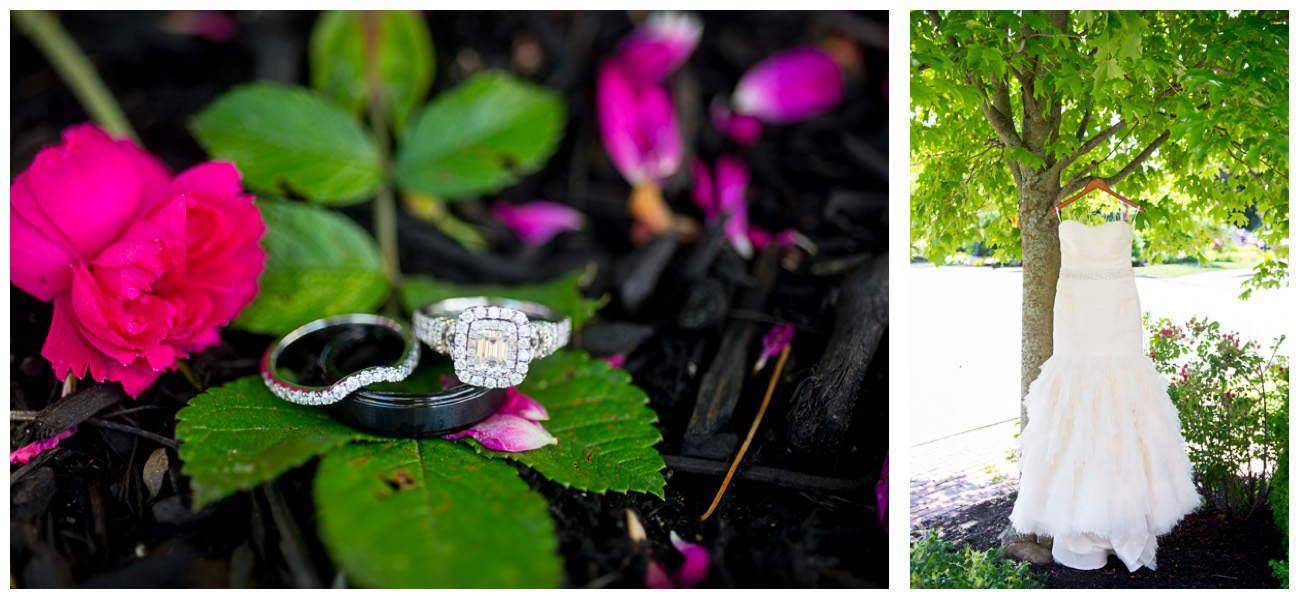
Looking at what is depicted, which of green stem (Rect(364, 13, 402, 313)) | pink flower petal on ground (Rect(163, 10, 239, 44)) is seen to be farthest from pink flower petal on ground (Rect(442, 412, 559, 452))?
pink flower petal on ground (Rect(163, 10, 239, 44))

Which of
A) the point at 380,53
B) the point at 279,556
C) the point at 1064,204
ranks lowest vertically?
the point at 279,556

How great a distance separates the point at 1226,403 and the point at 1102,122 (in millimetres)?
342

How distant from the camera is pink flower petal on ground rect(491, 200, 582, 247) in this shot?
3.86 feet

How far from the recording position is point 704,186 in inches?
47.3

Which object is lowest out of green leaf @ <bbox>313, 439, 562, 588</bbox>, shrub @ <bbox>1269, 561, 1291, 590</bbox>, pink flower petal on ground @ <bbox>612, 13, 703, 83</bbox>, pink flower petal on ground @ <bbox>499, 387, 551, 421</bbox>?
shrub @ <bbox>1269, 561, 1291, 590</bbox>

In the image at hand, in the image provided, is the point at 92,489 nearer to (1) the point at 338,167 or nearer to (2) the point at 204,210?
(2) the point at 204,210

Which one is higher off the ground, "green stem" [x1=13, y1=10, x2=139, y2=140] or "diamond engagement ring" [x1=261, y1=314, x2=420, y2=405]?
"green stem" [x1=13, y1=10, x2=139, y2=140]

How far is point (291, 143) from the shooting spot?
36.8 inches

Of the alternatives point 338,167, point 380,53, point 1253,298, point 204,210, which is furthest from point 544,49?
point 1253,298

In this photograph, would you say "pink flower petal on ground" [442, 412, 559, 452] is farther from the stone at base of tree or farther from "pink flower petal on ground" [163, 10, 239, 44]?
"pink flower petal on ground" [163, 10, 239, 44]

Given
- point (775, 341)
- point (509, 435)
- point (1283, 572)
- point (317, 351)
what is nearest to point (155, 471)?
point (317, 351)

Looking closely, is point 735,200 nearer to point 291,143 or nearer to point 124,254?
point 291,143

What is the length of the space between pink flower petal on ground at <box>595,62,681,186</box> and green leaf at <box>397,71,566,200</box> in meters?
0.18

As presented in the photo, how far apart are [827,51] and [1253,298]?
0.76 metres
